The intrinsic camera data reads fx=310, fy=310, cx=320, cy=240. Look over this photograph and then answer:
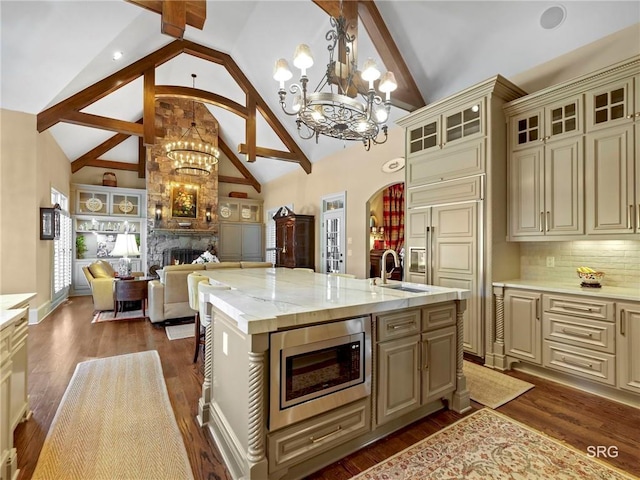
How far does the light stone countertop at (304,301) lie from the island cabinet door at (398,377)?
0.91 feet

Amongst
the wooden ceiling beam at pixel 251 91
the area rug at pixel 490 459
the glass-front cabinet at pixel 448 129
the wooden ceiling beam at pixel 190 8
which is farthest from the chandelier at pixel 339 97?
the wooden ceiling beam at pixel 251 91

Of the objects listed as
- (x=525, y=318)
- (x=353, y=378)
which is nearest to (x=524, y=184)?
(x=525, y=318)

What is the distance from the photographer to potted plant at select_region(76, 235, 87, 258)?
8.45 m

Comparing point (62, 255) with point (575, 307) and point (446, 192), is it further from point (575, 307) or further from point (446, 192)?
point (575, 307)

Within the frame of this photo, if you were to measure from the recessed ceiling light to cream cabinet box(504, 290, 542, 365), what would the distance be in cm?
288

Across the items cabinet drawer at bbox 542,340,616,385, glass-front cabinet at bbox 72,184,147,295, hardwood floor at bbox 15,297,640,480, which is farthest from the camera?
glass-front cabinet at bbox 72,184,147,295

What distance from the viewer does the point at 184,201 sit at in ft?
30.7

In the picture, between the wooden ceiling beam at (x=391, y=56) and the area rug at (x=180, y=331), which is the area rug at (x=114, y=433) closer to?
the area rug at (x=180, y=331)

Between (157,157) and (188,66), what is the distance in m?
2.89

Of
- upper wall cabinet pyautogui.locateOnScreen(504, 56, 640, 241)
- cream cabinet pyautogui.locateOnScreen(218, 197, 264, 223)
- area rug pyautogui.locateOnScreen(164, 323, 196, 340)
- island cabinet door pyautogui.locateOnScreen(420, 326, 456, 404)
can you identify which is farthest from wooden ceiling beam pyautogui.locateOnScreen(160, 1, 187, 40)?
cream cabinet pyautogui.locateOnScreen(218, 197, 264, 223)

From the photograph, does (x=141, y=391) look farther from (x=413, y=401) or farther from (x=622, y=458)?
(x=622, y=458)

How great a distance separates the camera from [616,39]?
3.09 m

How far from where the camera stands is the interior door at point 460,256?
11.3ft

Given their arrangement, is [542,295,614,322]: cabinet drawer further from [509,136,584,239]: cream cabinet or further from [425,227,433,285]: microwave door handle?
[425,227,433,285]: microwave door handle
